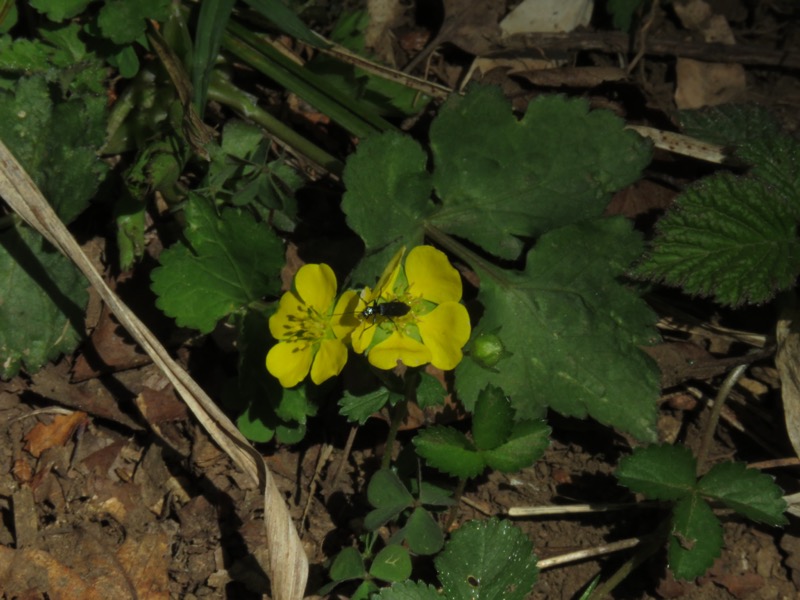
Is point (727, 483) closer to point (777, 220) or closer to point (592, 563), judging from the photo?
point (592, 563)

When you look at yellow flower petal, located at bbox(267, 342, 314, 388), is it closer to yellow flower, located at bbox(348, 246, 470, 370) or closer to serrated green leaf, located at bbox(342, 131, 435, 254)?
yellow flower, located at bbox(348, 246, 470, 370)

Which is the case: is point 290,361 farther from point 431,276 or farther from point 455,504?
point 455,504

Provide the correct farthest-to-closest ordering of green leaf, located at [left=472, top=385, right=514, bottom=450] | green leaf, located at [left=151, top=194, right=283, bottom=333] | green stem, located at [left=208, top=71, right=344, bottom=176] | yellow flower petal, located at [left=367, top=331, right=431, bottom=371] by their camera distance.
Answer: green stem, located at [left=208, top=71, right=344, bottom=176] → green leaf, located at [left=151, top=194, right=283, bottom=333] → green leaf, located at [left=472, top=385, right=514, bottom=450] → yellow flower petal, located at [left=367, top=331, right=431, bottom=371]

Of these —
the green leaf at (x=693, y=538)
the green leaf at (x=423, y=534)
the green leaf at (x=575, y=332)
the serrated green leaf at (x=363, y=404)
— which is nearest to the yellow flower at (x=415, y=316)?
the serrated green leaf at (x=363, y=404)

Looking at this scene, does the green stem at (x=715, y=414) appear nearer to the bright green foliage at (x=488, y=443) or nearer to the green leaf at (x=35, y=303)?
the bright green foliage at (x=488, y=443)

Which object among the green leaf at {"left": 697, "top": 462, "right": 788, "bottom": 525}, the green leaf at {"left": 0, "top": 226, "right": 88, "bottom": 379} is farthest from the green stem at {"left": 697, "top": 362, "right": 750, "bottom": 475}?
the green leaf at {"left": 0, "top": 226, "right": 88, "bottom": 379}

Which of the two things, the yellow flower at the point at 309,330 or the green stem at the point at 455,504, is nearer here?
the yellow flower at the point at 309,330
